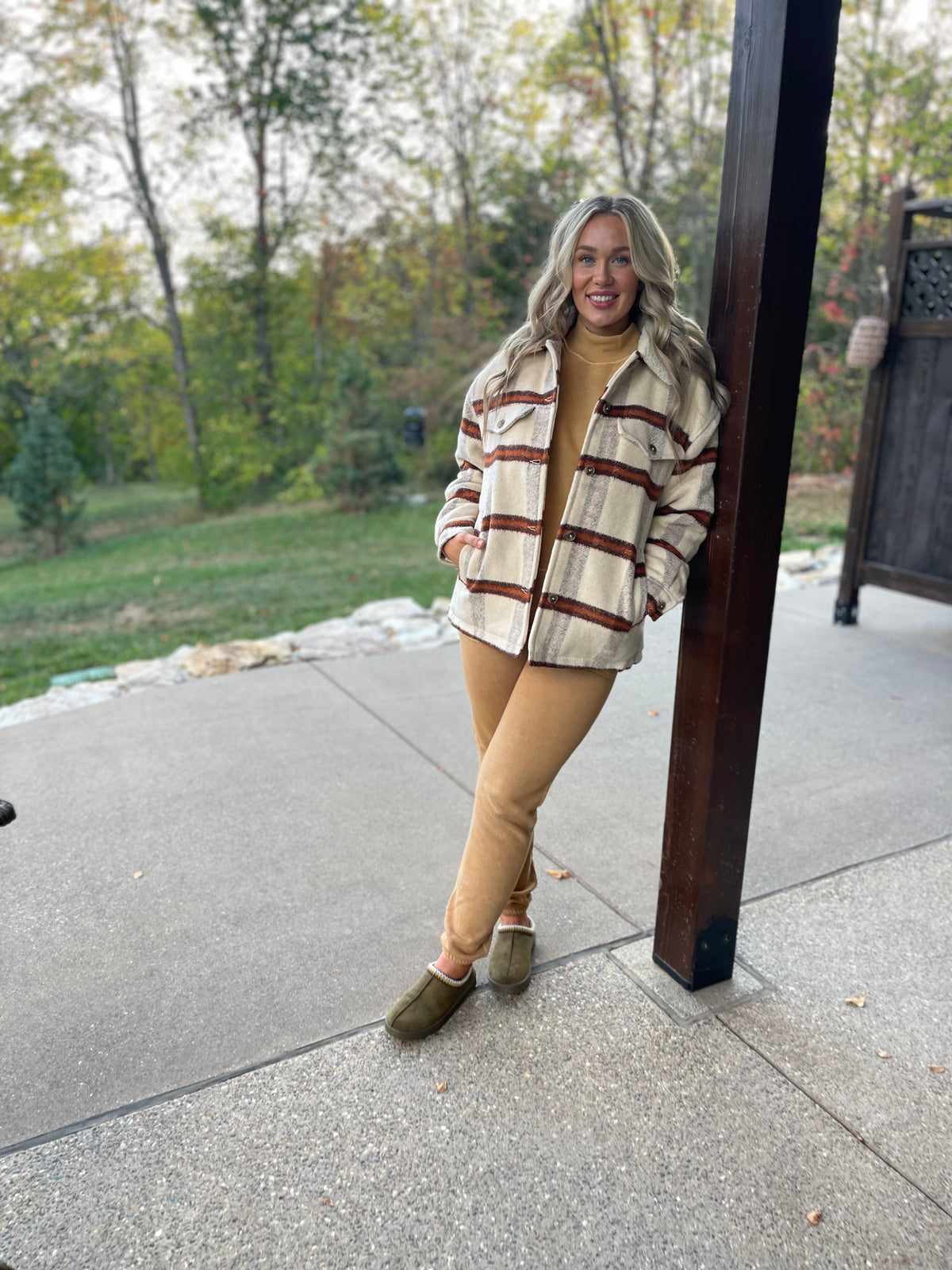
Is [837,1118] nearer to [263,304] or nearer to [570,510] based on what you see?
[570,510]

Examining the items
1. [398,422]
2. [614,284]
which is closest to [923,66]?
[398,422]

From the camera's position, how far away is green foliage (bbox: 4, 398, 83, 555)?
11.0 meters

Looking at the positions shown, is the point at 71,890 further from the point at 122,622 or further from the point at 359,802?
the point at 122,622

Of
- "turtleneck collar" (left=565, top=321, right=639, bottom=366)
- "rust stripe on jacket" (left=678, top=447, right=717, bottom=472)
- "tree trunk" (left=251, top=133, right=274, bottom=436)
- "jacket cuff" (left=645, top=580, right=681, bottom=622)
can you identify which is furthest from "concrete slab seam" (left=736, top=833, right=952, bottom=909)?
"tree trunk" (left=251, top=133, right=274, bottom=436)

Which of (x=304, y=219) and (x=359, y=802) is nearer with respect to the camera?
(x=359, y=802)

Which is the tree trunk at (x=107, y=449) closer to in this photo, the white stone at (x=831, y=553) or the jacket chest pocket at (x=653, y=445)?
the white stone at (x=831, y=553)

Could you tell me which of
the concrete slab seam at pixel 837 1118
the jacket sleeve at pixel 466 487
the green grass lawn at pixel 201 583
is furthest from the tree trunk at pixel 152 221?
the concrete slab seam at pixel 837 1118

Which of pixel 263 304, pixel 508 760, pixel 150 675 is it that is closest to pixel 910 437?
pixel 508 760

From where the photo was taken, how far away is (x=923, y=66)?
9.28 meters

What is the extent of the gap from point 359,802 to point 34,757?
4.12ft

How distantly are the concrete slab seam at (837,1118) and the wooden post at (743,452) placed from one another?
0.16 metres

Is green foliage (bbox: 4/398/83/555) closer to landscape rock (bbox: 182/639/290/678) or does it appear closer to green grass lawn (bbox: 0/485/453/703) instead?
green grass lawn (bbox: 0/485/453/703)

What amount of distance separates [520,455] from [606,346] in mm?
283

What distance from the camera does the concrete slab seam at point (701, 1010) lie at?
203 cm
